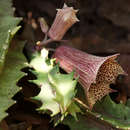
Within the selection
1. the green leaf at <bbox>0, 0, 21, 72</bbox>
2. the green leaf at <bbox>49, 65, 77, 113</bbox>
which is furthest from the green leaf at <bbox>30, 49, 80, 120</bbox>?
the green leaf at <bbox>0, 0, 21, 72</bbox>

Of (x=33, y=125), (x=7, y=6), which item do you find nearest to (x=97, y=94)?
(x=33, y=125)

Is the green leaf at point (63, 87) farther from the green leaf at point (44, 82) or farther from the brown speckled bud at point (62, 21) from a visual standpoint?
the brown speckled bud at point (62, 21)

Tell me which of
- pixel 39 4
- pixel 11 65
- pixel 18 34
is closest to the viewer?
pixel 11 65

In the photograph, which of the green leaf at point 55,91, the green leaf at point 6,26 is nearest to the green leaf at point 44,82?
the green leaf at point 55,91

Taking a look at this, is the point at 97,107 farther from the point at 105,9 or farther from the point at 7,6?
the point at 105,9

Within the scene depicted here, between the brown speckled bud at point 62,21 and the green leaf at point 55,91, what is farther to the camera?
the brown speckled bud at point 62,21

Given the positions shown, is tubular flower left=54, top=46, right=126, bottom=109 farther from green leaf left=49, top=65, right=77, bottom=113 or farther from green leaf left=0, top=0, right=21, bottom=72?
green leaf left=0, top=0, right=21, bottom=72
